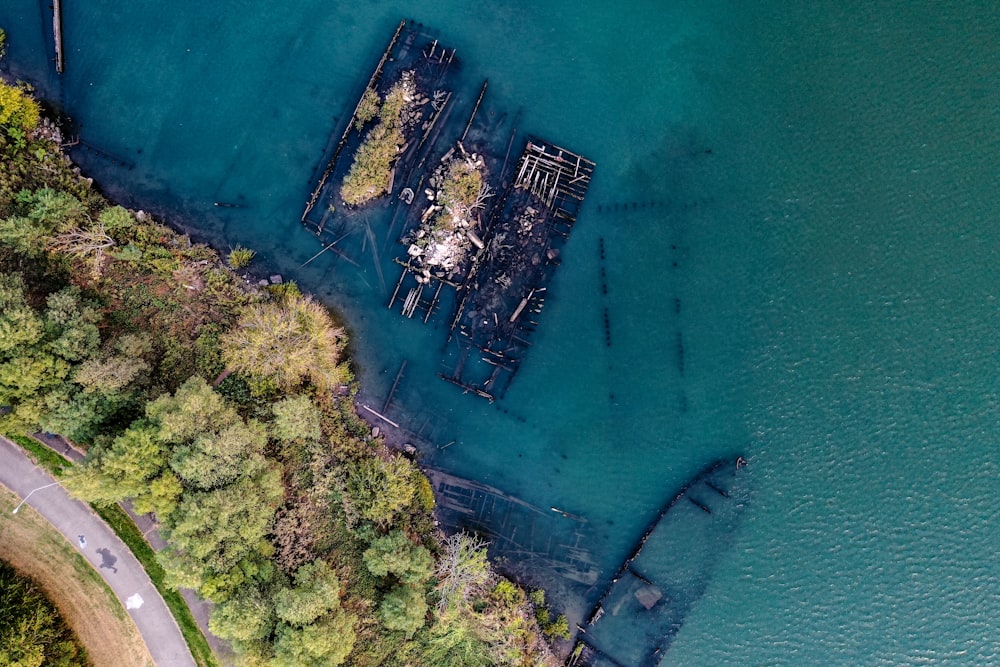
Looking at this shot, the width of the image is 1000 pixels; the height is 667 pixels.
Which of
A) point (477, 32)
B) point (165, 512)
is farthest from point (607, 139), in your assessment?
point (165, 512)

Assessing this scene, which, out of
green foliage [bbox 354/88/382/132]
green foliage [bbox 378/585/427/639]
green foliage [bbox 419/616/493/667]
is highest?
green foliage [bbox 354/88/382/132]

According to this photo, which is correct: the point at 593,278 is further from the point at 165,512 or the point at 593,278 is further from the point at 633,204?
the point at 165,512

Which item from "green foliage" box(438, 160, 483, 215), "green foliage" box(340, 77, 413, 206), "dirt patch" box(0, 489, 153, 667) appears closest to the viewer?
"dirt patch" box(0, 489, 153, 667)

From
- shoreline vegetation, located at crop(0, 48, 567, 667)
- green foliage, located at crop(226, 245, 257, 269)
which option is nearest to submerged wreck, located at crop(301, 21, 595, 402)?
shoreline vegetation, located at crop(0, 48, 567, 667)

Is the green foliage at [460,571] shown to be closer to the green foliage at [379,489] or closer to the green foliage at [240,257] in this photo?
the green foliage at [379,489]

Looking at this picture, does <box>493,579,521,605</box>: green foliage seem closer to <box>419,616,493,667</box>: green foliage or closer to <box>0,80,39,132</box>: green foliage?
<box>419,616,493,667</box>: green foliage

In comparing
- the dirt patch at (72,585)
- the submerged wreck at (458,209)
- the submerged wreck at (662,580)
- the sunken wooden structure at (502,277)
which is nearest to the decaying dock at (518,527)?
the submerged wreck at (662,580)

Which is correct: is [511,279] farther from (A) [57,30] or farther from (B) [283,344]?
(A) [57,30]
